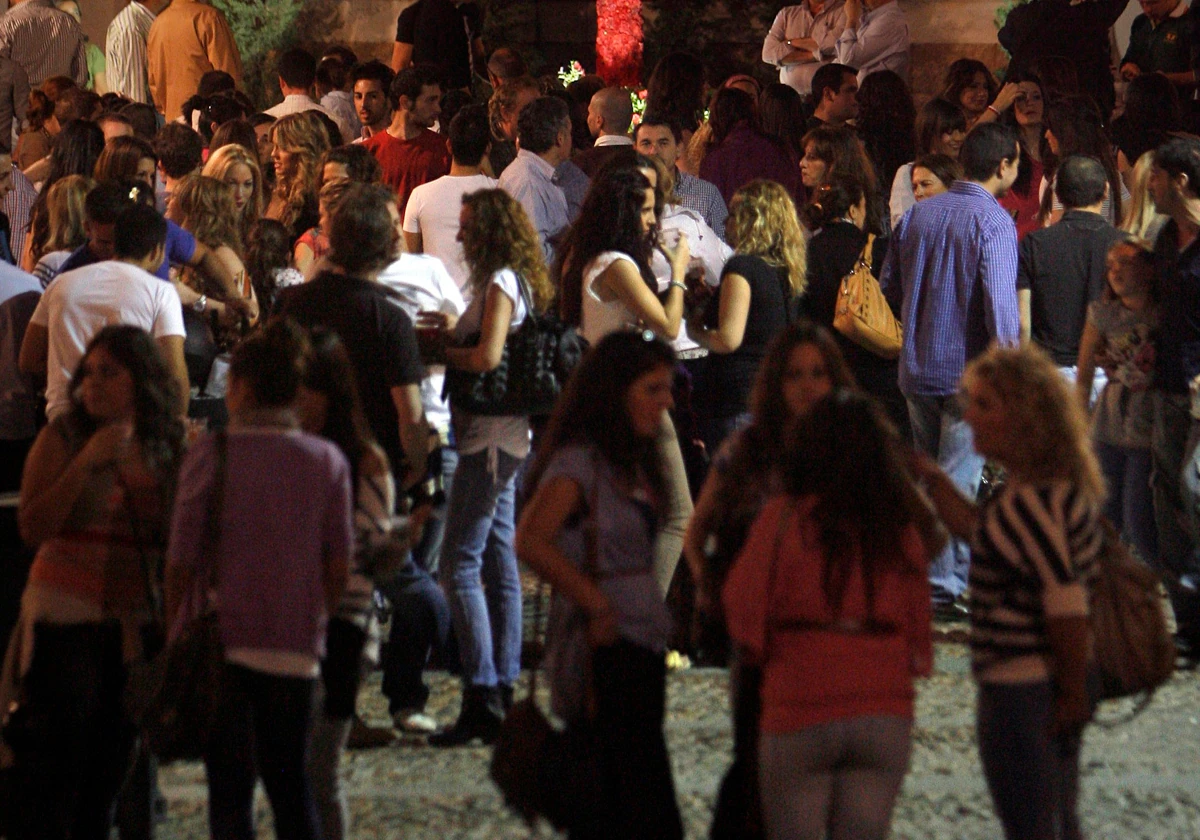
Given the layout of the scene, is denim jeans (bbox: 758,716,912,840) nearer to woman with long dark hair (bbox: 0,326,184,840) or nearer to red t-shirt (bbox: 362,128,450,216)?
woman with long dark hair (bbox: 0,326,184,840)

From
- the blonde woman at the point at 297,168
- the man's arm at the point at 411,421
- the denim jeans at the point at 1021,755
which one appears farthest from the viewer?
the blonde woman at the point at 297,168

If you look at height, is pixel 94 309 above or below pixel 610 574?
above

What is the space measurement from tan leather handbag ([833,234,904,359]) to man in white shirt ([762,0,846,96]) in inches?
200

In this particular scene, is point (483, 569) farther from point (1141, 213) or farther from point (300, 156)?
point (1141, 213)

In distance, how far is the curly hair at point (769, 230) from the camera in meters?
7.00

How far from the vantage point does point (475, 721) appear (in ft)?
20.3

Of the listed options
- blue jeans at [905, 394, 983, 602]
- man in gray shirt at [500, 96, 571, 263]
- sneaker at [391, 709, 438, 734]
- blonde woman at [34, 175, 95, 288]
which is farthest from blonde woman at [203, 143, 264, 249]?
blue jeans at [905, 394, 983, 602]

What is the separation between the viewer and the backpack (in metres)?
4.37

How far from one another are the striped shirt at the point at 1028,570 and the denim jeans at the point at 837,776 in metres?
0.35

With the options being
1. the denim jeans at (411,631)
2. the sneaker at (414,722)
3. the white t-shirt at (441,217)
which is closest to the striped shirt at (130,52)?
the white t-shirt at (441,217)

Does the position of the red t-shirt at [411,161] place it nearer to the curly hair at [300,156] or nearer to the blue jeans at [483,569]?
the curly hair at [300,156]

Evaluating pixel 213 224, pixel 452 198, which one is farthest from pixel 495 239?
pixel 213 224

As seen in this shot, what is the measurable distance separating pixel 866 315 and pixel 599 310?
1599mm

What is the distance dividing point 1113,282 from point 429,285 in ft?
9.16
